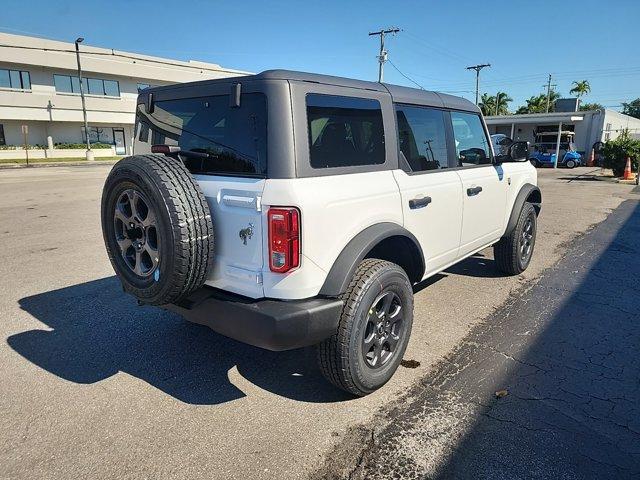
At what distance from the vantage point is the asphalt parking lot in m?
2.42

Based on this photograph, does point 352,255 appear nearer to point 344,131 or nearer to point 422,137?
point 344,131

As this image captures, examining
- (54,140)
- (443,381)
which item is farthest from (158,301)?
(54,140)

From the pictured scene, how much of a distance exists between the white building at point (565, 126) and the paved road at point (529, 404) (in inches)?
1137

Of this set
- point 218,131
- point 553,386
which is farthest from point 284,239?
point 553,386

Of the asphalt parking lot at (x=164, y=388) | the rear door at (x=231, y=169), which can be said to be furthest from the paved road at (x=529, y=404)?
the rear door at (x=231, y=169)

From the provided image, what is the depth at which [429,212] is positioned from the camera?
3.56 metres

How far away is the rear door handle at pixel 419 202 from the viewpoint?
3.33 m

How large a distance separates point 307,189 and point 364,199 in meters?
0.52

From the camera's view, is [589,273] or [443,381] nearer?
[443,381]

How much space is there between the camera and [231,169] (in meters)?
2.72

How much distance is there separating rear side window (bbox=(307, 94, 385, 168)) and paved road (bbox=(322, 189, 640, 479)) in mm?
1631

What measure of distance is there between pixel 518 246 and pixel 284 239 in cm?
390

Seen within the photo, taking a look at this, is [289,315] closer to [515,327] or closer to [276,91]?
[276,91]

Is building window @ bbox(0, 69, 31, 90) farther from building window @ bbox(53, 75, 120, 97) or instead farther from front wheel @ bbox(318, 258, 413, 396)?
front wheel @ bbox(318, 258, 413, 396)
